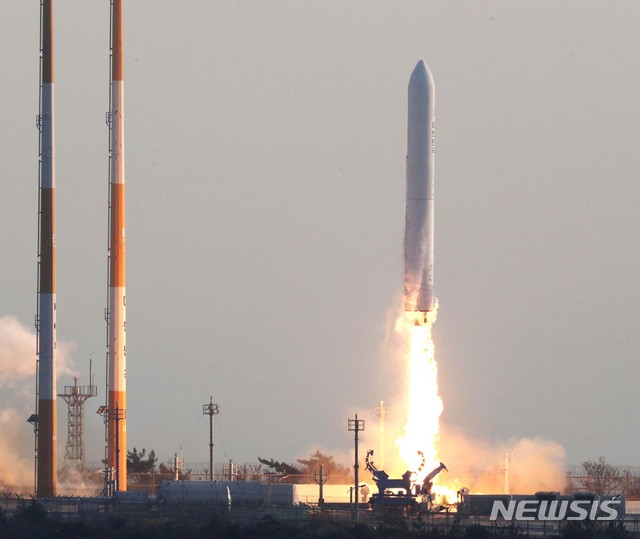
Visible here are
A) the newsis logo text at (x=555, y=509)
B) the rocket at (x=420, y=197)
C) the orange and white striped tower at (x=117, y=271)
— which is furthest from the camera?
the orange and white striped tower at (x=117, y=271)

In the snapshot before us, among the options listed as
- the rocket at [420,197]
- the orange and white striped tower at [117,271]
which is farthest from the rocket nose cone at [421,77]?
the orange and white striped tower at [117,271]

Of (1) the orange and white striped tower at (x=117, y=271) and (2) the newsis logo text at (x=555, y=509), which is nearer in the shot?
(2) the newsis logo text at (x=555, y=509)

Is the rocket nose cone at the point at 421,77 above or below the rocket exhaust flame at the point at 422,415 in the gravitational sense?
above

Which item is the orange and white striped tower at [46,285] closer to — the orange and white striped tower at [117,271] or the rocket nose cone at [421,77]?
the orange and white striped tower at [117,271]

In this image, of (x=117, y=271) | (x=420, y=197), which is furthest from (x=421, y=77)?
(x=117, y=271)

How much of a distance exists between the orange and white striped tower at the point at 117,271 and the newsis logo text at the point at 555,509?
26.2 metres

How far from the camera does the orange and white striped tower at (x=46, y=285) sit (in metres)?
125

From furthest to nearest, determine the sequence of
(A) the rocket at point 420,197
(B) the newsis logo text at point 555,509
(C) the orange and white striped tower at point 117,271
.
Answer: (C) the orange and white striped tower at point 117,271, (A) the rocket at point 420,197, (B) the newsis logo text at point 555,509

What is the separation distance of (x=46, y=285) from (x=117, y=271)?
613 cm

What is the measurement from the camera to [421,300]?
388 feet

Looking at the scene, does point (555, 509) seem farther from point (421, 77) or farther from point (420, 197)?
point (421, 77)

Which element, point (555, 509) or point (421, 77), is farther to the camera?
point (421, 77)

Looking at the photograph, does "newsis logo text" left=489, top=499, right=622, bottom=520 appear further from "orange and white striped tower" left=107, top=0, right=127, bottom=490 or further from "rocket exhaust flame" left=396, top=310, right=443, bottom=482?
"orange and white striped tower" left=107, top=0, right=127, bottom=490

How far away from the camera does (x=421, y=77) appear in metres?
118
